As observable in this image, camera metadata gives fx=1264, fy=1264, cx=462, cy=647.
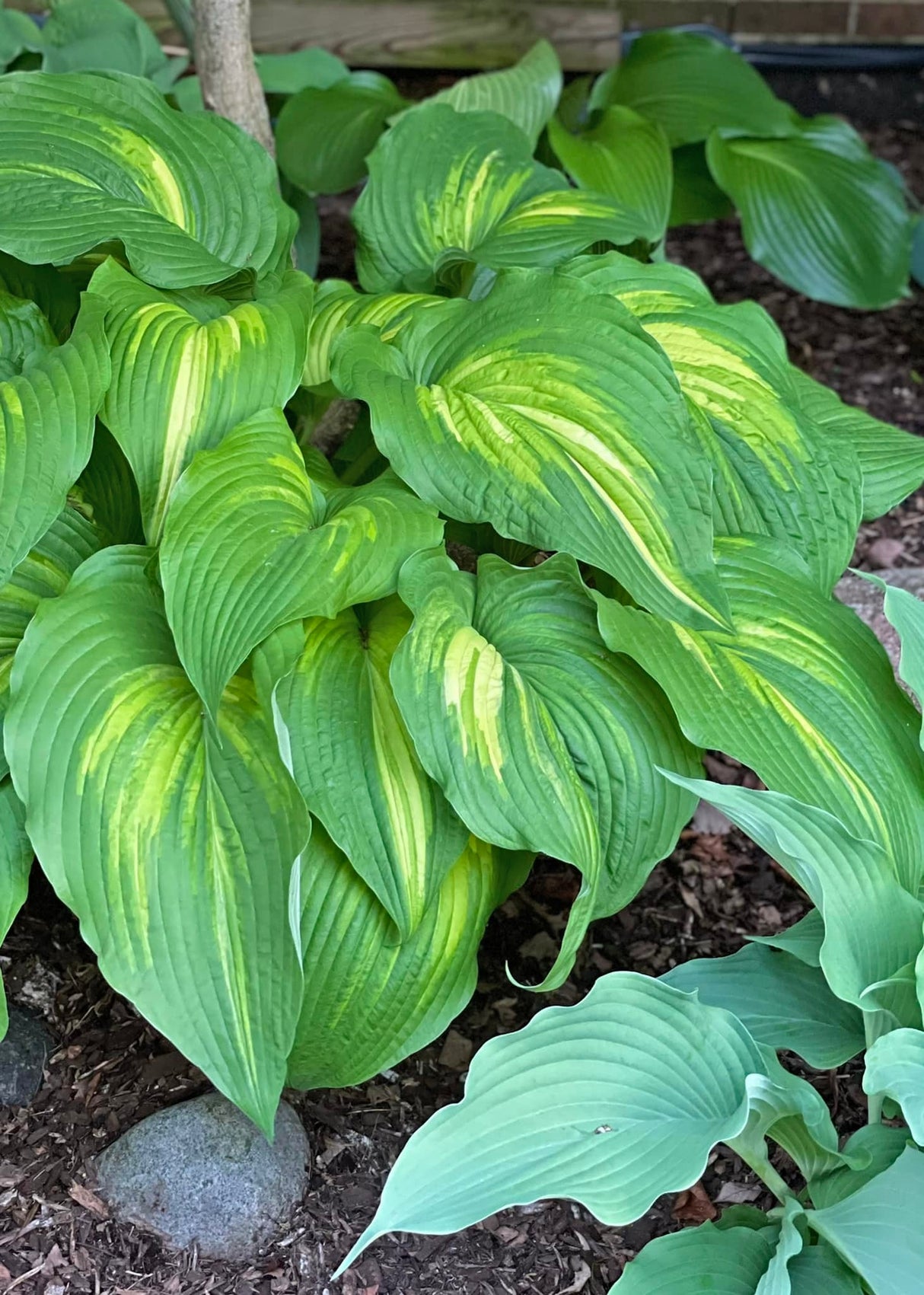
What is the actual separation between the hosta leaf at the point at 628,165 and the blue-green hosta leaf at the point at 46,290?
0.99 metres

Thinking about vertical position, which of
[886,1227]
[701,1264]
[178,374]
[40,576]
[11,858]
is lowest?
[701,1264]

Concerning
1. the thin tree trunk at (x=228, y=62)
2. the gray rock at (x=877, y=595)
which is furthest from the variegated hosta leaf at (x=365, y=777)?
the thin tree trunk at (x=228, y=62)

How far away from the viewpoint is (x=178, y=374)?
146 centimetres

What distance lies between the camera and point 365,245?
1.87 meters

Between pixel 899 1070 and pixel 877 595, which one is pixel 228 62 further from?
pixel 899 1070

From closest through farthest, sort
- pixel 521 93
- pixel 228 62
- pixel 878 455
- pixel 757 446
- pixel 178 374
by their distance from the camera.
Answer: pixel 178 374, pixel 757 446, pixel 878 455, pixel 228 62, pixel 521 93

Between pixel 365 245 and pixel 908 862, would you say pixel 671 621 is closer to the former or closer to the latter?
pixel 908 862

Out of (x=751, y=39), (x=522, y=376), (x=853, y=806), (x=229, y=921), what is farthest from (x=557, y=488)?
(x=751, y=39)

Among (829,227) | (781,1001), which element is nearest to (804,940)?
(781,1001)

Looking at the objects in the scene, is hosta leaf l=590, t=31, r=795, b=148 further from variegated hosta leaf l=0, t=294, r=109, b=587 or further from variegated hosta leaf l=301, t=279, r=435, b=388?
variegated hosta leaf l=0, t=294, r=109, b=587

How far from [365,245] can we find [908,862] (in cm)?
115

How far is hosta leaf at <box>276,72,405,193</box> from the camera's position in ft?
7.78

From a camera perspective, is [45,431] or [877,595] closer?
[45,431]

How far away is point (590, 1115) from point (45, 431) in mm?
882
